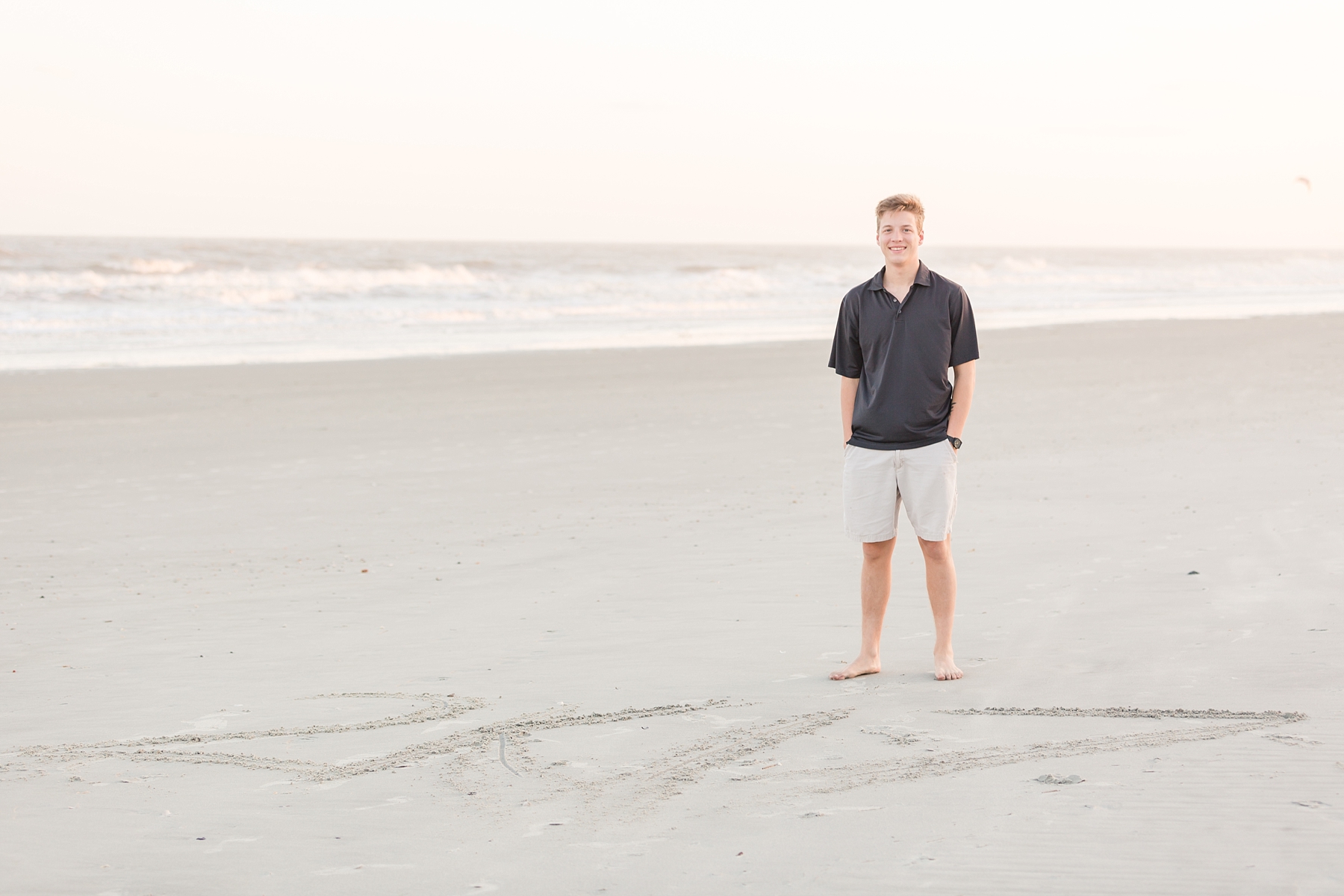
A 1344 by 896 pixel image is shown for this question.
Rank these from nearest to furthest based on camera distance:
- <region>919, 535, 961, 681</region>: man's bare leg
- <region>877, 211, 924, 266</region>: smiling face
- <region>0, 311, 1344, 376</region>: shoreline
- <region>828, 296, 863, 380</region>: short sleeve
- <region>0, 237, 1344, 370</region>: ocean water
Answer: <region>877, 211, 924, 266</region>: smiling face, <region>828, 296, 863, 380</region>: short sleeve, <region>919, 535, 961, 681</region>: man's bare leg, <region>0, 311, 1344, 376</region>: shoreline, <region>0, 237, 1344, 370</region>: ocean water

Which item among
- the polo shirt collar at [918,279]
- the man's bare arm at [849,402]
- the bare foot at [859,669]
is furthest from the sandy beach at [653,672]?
the polo shirt collar at [918,279]

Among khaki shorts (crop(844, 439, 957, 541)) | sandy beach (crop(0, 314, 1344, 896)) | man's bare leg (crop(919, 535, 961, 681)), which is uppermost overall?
khaki shorts (crop(844, 439, 957, 541))

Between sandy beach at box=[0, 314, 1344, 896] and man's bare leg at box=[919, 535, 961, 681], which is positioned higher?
man's bare leg at box=[919, 535, 961, 681]

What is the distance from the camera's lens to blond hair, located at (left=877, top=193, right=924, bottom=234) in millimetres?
4035

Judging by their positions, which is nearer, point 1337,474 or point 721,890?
point 721,890

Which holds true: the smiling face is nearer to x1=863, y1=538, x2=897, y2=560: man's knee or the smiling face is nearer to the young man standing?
the young man standing

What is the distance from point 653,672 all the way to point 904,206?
6.57 feet

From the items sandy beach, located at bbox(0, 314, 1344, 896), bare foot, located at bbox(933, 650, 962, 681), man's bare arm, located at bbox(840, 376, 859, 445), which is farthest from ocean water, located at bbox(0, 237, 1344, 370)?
bare foot, located at bbox(933, 650, 962, 681)

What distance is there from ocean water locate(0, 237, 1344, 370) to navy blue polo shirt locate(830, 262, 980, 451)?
15.2 metres

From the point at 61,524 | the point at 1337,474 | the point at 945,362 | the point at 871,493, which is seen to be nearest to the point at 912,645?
the point at 871,493

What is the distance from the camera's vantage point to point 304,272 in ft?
130

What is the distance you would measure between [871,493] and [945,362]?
54cm

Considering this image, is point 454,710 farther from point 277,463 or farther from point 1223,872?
point 277,463

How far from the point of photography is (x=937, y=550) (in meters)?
4.19
